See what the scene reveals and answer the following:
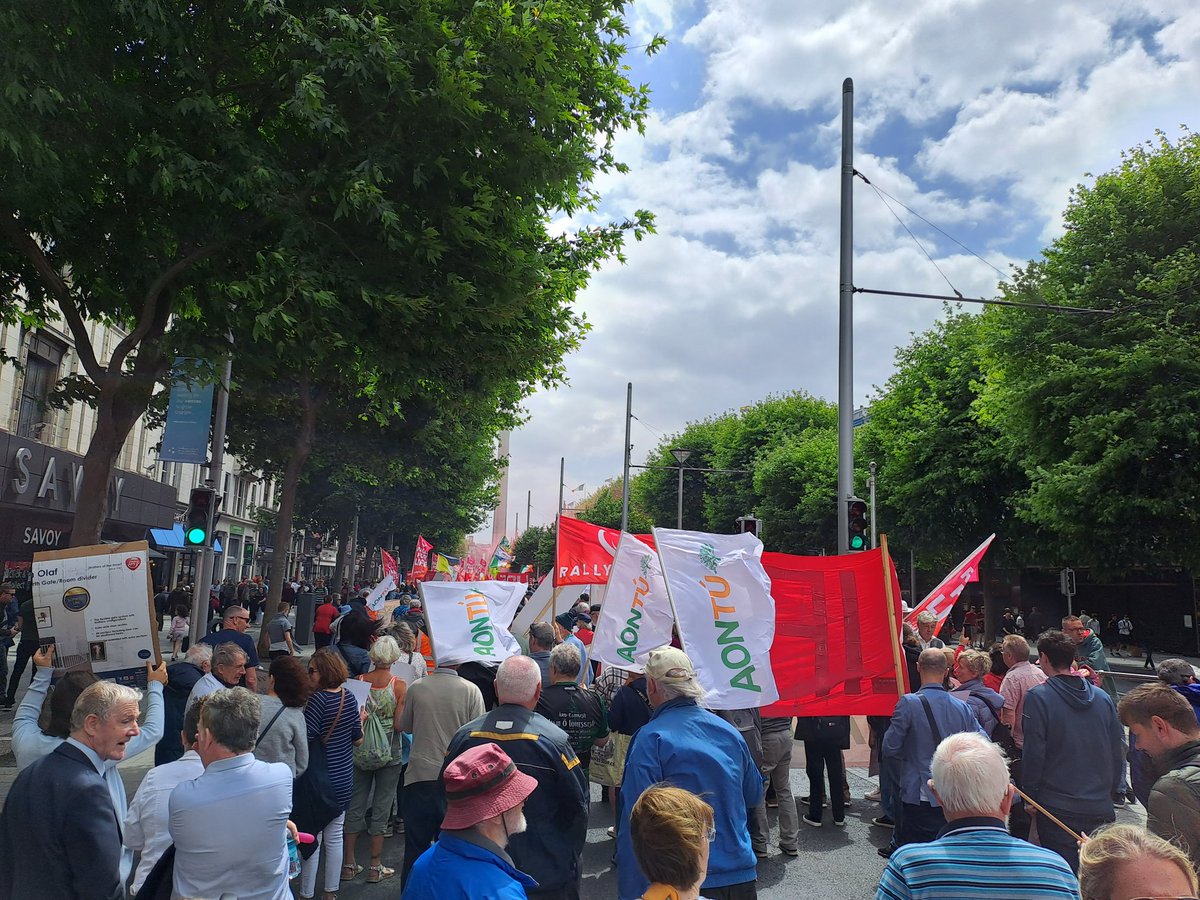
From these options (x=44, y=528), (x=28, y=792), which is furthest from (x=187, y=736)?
(x=44, y=528)

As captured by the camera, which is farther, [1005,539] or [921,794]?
[1005,539]

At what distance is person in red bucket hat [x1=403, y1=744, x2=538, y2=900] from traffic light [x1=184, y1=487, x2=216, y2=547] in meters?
9.42

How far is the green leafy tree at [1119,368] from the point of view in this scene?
20.7 meters

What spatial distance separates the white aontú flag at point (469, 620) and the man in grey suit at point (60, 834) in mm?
3294

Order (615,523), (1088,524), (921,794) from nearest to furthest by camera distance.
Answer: (921,794), (1088,524), (615,523)

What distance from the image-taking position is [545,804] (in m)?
4.12

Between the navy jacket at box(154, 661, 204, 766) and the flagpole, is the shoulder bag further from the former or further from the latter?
the flagpole

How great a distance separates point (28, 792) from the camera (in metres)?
3.36

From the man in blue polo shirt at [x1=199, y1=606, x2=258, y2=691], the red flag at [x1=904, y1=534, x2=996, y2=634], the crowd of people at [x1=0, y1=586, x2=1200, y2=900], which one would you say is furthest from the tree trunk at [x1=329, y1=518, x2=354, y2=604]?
the crowd of people at [x1=0, y1=586, x2=1200, y2=900]

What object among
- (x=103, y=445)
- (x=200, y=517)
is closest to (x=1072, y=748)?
(x=103, y=445)

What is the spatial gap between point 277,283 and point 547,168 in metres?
2.98

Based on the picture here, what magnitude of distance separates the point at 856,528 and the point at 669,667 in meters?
7.54

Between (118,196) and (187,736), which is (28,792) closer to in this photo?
(187,736)

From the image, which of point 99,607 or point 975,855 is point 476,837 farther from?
point 99,607
